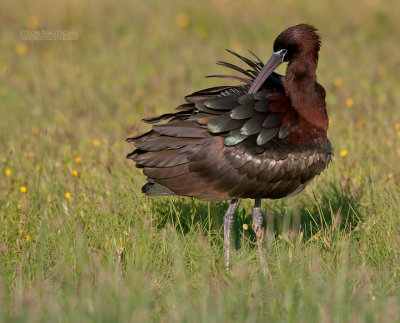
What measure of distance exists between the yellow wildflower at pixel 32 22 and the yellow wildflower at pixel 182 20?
2.28 metres

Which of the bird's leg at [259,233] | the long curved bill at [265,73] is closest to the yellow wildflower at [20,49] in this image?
the long curved bill at [265,73]

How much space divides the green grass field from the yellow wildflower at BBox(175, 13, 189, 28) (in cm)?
2

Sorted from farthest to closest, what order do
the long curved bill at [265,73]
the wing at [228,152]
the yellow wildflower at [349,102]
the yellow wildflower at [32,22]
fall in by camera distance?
the yellow wildflower at [32,22], the yellow wildflower at [349,102], the long curved bill at [265,73], the wing at [228,152]

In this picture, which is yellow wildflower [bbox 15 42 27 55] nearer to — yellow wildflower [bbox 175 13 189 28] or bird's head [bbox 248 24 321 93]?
yellow wildflower [bbox 175 13 189 28]

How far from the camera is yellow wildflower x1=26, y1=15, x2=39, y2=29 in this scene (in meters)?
11.1

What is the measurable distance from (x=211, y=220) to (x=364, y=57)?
5587 mm

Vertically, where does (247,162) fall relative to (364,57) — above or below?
below

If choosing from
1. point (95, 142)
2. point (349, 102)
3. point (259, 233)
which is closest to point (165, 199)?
point (259, 233)

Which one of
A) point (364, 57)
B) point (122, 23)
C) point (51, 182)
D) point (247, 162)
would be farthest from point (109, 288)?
point (122, 23)

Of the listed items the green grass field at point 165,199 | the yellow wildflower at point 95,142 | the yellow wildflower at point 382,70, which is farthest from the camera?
the yellow wildflower at point 382,70

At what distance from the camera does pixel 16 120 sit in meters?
8.10

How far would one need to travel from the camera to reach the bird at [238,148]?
476 centimetres

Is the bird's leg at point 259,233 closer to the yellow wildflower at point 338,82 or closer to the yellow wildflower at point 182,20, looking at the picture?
the yellow wildflower at point 338,82

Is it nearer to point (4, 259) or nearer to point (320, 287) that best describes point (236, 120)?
point (320, 287)
